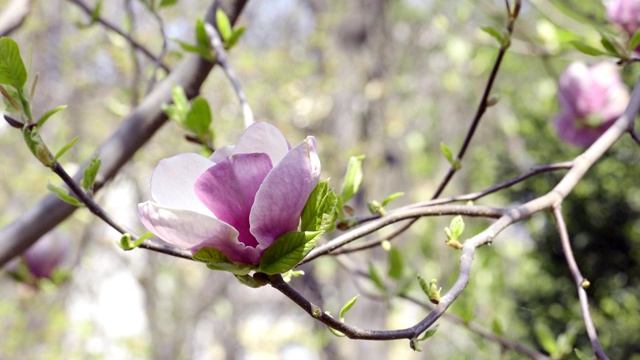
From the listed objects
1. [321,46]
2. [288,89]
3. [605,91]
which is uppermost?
[605,91]

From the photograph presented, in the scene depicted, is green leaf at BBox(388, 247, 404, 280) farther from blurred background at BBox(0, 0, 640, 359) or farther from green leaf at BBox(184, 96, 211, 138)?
green leaf at BBox(184, 96, 211, 138)

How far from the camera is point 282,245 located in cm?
42

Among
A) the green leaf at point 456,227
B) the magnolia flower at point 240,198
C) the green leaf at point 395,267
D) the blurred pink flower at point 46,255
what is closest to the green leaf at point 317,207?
the magnolia flower at point 240,198

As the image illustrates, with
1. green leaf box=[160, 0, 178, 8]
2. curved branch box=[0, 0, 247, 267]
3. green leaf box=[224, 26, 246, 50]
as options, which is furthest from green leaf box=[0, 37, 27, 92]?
green leaf box=[160, 0, 178, 8]

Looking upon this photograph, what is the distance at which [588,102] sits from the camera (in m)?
1.09

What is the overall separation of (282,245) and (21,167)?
432 centimetres

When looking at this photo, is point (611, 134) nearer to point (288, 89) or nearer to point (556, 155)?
point (556, 155)

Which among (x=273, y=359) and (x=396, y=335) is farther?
(x=273, y=359)

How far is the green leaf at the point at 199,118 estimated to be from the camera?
2.59 ft

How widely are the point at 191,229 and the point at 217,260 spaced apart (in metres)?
0.03

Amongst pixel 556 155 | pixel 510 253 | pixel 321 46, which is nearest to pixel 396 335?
pixel 556 155

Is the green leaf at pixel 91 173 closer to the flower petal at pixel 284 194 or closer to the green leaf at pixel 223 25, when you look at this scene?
the flower petal at pixel 284 194

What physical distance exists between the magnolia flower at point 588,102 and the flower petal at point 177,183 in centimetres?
79

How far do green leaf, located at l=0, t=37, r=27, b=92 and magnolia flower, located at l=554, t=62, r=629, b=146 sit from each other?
0.85 m
